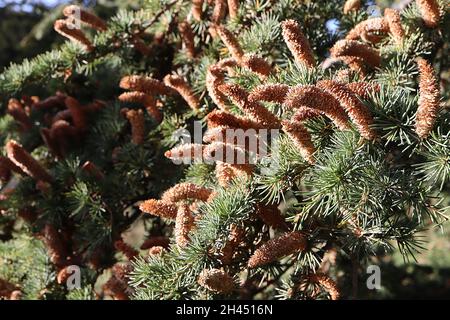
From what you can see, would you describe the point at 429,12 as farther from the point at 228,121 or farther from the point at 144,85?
the point at 144,85

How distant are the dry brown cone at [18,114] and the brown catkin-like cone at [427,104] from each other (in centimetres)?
139

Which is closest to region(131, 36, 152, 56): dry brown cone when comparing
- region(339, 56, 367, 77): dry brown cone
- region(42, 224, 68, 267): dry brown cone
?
region(42, 224, 68, 267): dry brown cone

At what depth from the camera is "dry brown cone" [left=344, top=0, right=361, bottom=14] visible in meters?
1.67

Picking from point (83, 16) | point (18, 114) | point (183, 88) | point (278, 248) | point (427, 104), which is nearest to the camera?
point (427, 104)

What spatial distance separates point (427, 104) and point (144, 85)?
2.71 feet

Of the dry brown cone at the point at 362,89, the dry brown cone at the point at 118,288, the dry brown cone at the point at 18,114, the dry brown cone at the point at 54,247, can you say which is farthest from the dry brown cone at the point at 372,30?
the dry brown cone at the point at 18,114

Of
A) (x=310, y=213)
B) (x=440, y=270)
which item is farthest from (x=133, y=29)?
(x=440, y=270)

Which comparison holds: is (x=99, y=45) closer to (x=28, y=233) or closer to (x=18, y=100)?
(x=18, y=100)

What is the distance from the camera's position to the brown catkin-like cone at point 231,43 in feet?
4.82

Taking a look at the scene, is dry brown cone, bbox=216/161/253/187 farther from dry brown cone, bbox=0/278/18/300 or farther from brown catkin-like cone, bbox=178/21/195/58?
dry brown cone, bbox=0/278/18/300

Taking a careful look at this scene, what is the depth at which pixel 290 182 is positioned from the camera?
1.19 meters

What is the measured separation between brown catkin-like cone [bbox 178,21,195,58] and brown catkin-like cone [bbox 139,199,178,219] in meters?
0.68

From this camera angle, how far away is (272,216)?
131cm

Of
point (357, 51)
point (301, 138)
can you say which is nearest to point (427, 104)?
point (301, 138)
